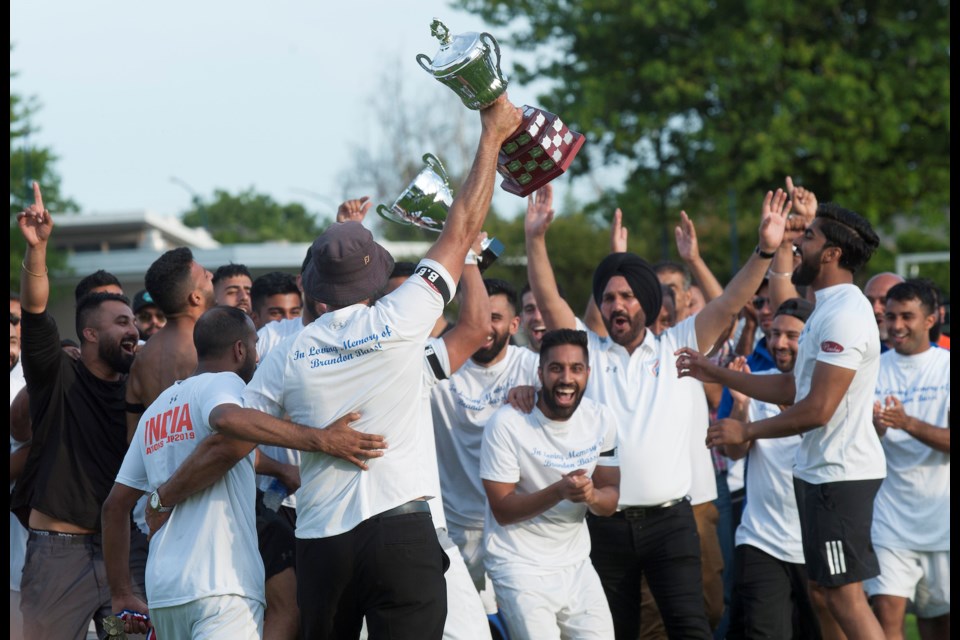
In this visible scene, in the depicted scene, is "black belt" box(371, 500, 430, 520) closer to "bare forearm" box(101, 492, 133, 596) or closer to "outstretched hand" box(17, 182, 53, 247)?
"bare forearm" box(101, 492, 133, 596)

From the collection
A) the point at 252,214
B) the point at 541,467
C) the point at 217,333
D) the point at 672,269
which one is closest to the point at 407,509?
the point at 217,333

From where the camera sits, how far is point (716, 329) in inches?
275

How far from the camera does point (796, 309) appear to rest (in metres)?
7.57

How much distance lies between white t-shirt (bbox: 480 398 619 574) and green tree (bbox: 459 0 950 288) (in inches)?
651

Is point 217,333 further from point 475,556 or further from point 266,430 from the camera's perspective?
point 475,556

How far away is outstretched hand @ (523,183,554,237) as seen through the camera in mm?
6871

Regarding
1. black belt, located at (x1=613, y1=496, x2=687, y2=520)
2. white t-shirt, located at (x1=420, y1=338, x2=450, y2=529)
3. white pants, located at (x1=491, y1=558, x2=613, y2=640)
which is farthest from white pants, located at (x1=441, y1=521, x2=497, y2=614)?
white t-shirt, located at (x1=420, y1=338, x2=450, y2=529)

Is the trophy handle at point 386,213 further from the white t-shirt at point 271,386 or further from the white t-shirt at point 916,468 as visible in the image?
the white t-shirt at point 916,468

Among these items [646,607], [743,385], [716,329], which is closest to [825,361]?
[743,385]

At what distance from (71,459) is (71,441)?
9 cm

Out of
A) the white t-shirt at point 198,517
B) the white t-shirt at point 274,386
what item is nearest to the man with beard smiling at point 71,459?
the white t-shirt at point 274,386

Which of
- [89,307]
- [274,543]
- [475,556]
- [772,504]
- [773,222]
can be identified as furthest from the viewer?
[772,504]

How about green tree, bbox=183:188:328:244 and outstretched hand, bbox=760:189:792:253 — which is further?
green tree, bbox=183:188:328:244

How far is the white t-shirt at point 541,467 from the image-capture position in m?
6.50
